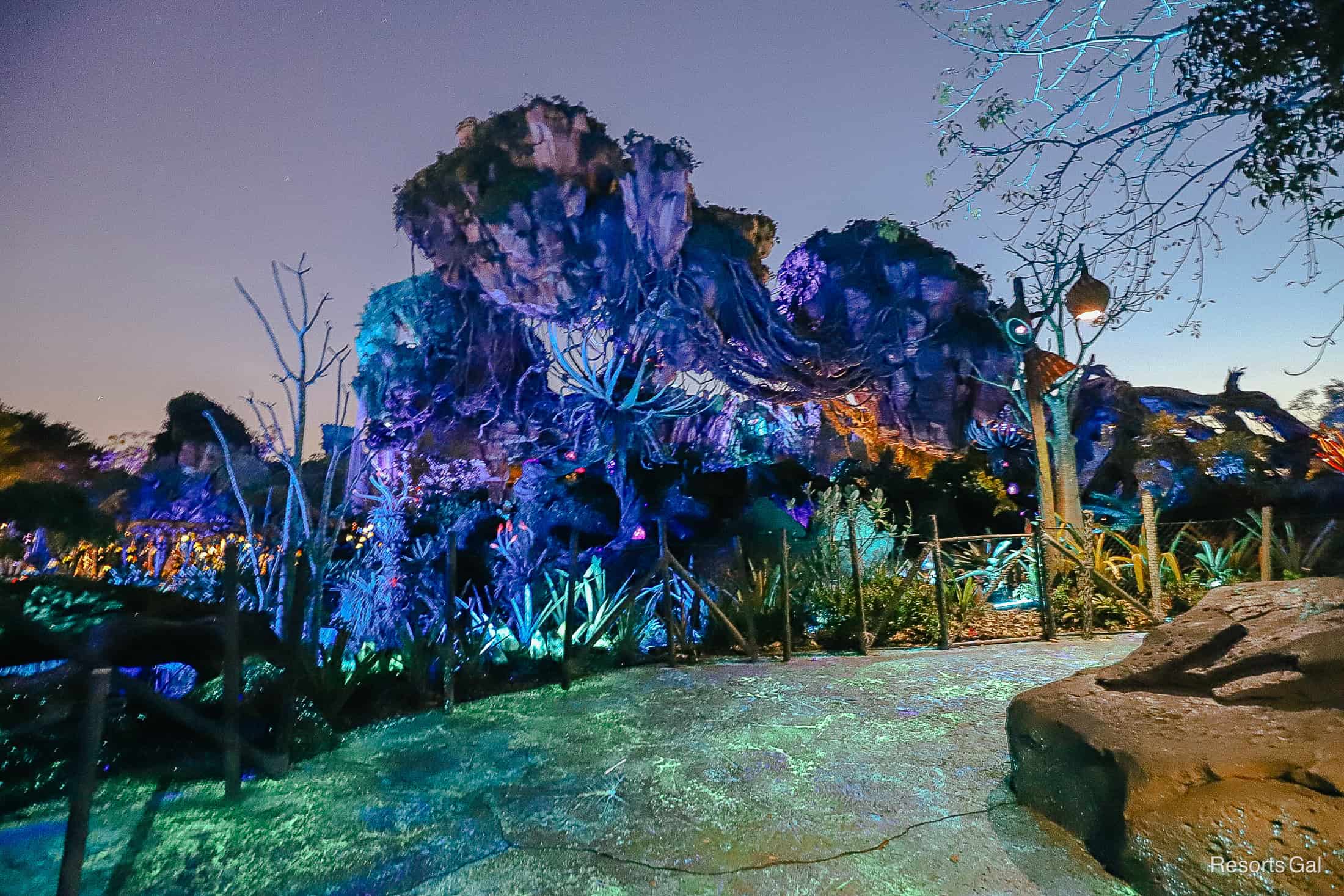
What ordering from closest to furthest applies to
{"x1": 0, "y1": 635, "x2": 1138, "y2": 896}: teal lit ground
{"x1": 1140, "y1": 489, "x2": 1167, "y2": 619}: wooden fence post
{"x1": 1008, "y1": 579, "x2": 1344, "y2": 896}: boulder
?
{"x1": 1008, "y1": 579, "x2": 1344, "y2": 896}: boulder → {"x1": 0, "y1": 635, "x2": 1138, "y2": 896}: teal lit ground → {"x1": 1140, "y1": 489, "x2": 1167, "y2": 619}: wooden fence post

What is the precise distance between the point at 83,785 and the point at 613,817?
6.68 ft

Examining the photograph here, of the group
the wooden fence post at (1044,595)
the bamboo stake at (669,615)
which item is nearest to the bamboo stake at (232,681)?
the bamboo stake at (669,615)

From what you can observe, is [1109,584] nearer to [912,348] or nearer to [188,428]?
[912,348]

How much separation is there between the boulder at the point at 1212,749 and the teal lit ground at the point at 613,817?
0.27m

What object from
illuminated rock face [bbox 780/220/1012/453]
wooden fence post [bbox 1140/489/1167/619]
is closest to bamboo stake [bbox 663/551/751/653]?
wooden fence post [bbox 1140/489/1167/619]

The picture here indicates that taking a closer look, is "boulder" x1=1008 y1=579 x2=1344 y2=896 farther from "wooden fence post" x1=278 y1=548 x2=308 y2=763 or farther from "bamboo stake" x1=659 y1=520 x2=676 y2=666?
"wooden fence post" x1=278 y1=548 x2=308 y2=763

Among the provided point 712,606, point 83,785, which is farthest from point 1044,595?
point 83,785

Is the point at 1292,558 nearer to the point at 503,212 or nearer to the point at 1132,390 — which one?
the point at 1132,390

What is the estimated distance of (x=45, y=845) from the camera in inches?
115

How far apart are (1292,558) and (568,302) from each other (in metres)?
14.8

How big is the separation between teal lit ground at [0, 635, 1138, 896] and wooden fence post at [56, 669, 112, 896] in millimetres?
526

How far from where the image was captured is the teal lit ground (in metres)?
2.58

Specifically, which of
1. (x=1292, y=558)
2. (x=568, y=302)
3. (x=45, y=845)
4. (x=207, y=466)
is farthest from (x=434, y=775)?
(x=207, y=466)

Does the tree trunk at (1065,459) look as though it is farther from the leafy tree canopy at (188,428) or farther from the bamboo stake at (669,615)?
the leafy tree canopy at (188,428)
